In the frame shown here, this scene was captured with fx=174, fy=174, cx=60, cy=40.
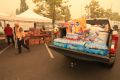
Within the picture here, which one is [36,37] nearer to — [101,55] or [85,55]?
[85,55]

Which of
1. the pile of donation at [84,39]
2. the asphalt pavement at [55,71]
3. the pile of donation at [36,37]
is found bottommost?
the asphalt pavement at [55,71]

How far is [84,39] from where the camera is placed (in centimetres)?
598

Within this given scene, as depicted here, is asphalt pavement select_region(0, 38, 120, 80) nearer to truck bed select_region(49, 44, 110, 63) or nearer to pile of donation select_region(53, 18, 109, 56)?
truck bed select_region(49, 44, 110, 63)

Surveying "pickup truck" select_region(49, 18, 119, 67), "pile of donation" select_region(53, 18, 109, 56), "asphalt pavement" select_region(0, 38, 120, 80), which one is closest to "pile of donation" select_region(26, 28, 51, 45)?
"asphalt pavement" select_region(0, 38, 120, 80)

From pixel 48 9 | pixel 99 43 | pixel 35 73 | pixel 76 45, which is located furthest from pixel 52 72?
pixel 48 9

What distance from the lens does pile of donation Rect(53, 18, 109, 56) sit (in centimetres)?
528

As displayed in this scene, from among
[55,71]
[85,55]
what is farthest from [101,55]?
[55,71]

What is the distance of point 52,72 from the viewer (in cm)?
624

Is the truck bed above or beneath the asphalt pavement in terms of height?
above

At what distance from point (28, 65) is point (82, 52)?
9.06 ft

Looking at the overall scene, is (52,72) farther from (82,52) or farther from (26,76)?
(82,52)

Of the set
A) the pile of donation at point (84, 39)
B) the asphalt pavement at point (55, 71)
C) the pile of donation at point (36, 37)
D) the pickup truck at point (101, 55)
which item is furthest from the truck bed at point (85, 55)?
the pile of donation at point (36, 37)

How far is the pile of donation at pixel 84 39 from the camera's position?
17.3 feet

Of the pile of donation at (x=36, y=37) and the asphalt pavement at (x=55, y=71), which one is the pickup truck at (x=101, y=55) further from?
the pile of donation at (x=36, y=37)
